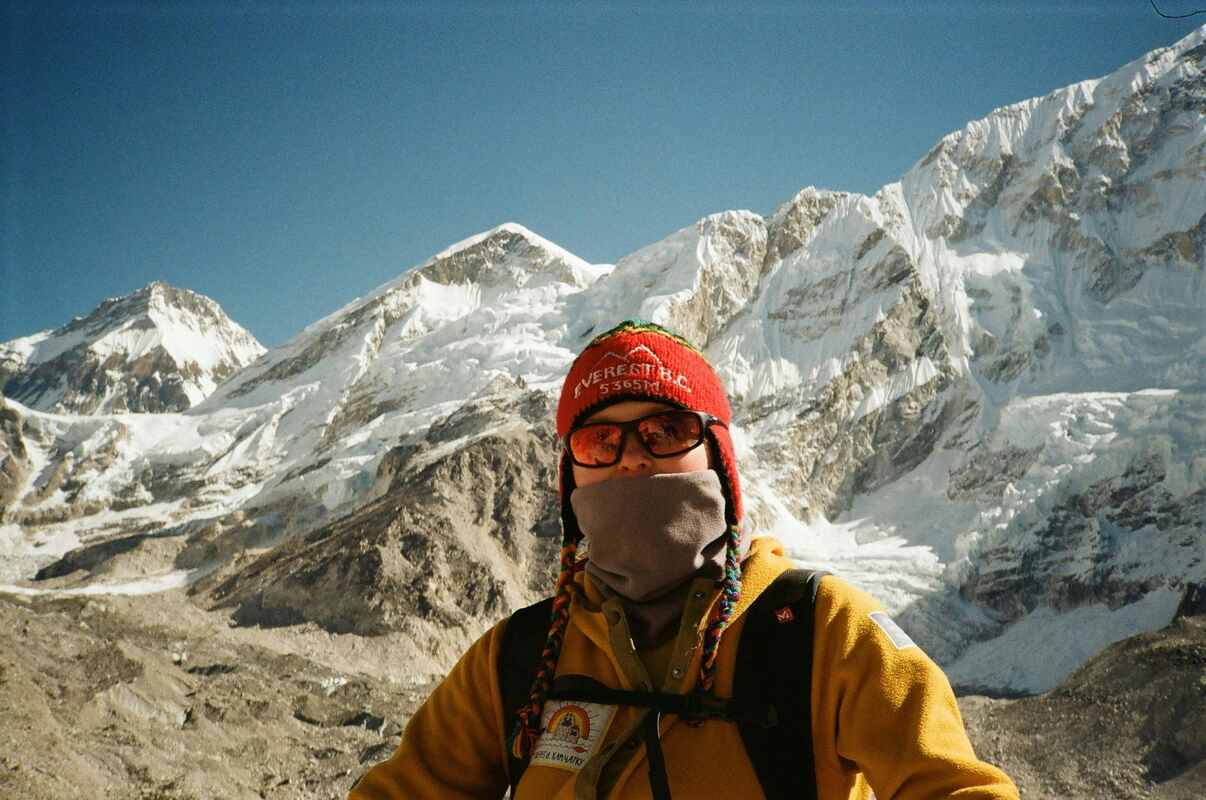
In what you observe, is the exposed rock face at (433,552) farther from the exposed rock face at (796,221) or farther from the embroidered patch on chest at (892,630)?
the exposed rock face at (796,221)

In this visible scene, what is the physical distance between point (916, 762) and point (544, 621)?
3.85ft

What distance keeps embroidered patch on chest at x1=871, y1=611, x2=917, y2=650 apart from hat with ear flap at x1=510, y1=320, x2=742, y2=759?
0.42 metres

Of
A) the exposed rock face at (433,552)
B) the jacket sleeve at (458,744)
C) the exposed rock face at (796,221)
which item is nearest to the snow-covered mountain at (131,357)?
the exposed rock face at (433,552)

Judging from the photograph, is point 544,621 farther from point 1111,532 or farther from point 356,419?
point 356,419

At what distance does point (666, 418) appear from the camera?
2619mm

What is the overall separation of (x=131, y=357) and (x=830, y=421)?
126m

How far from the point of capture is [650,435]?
8.57 ft

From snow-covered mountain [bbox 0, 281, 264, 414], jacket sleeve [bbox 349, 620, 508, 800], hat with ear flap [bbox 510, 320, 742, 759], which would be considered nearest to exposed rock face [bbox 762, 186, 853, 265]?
hat with ear flap [bbox 510, 320, 742, 759]

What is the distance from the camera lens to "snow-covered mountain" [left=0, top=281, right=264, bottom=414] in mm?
144125

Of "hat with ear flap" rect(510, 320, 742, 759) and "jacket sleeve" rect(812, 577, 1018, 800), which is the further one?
"hat with ear flap" rect(510, 320, 742, 759)

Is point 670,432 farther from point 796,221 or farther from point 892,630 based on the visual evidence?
point 796,221

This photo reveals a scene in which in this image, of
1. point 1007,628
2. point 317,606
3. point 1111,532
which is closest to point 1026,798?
point 317,606

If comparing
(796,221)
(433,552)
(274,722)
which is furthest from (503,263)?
(274,722)

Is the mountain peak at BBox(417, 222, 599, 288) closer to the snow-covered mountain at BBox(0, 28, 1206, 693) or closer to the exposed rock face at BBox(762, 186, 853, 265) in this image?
the snow-covered mountain at BBox(0, 28, 1206, 693)
